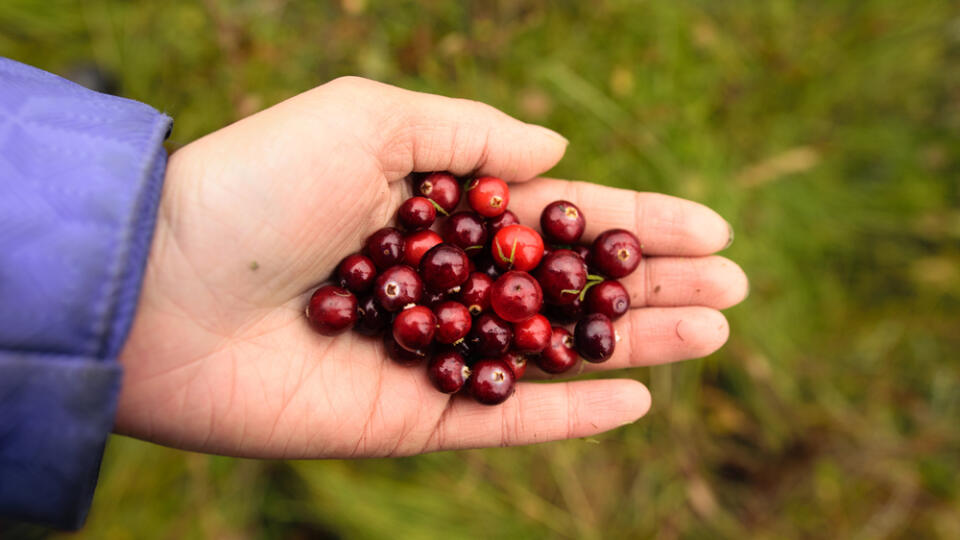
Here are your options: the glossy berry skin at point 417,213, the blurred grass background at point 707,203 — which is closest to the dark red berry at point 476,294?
the glossy berry skin at point 417,213

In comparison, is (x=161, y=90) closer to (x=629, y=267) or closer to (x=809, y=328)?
(x=629, y=267)

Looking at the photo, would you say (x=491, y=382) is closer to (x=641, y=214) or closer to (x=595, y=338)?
(x=595, y=338)

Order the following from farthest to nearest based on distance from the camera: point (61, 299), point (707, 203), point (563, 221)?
1. point (707, 203)
2. point (563, 221)
3. point (61, 299)

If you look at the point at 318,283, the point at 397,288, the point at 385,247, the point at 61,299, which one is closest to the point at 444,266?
the point at 397,288

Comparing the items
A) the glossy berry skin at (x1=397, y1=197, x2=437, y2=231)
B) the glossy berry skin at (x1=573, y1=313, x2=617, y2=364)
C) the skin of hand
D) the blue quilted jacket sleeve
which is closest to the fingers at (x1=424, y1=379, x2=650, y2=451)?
the skin of hand

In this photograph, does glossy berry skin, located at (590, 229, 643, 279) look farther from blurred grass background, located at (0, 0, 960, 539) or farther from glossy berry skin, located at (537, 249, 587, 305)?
blurred grass background, located at (0, 0, 960, 539)

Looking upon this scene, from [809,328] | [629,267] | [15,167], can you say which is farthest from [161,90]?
[809,328]
